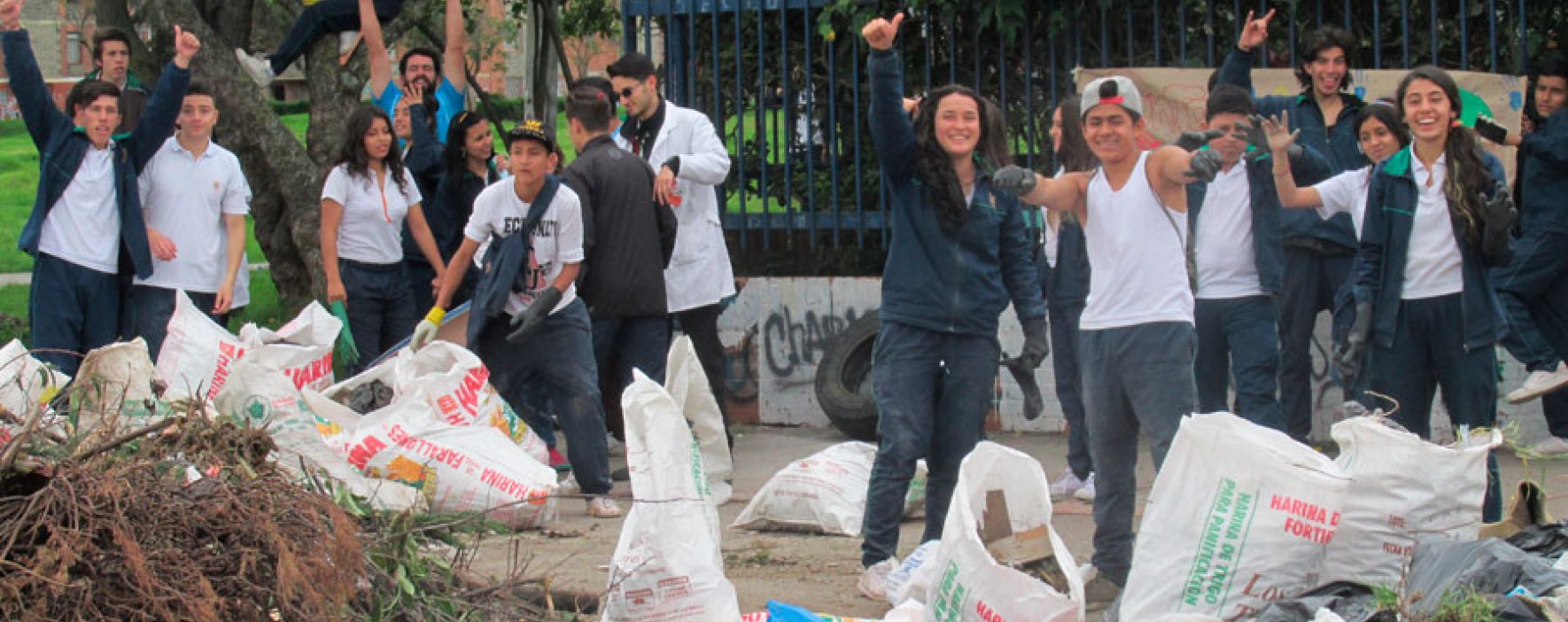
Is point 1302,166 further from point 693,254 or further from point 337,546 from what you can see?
point 337,546

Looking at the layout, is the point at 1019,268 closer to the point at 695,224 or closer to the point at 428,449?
the point at 428,449

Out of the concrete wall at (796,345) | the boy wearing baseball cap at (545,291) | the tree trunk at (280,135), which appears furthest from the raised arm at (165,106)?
the tree trunk at (280,135)

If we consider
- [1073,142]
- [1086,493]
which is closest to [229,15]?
[1073,142]

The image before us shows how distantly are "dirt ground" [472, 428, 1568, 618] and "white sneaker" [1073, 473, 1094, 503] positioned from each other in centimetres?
4

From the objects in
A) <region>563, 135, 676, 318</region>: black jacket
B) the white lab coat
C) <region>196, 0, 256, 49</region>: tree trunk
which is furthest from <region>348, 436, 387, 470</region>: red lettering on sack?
<region>196, 0, 256, 49</region>: tree trunk

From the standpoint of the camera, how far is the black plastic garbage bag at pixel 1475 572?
177 inches

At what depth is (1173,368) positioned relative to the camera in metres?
5.32

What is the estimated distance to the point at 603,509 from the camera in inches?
280

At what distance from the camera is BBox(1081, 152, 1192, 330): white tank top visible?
5.37 m

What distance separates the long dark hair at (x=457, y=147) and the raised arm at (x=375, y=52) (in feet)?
2.78

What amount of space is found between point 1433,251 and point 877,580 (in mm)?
2200

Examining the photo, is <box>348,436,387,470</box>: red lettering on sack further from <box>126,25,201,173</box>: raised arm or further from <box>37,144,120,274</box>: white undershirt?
<box>126,25,201,173</box>: raised arm

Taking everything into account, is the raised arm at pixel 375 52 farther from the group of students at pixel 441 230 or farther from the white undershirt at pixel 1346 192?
the white undershirt at pixel 1346 192

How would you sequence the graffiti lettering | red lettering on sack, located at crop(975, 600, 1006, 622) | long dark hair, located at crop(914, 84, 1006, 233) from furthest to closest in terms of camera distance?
the graffiti lettering → long dark hair, located at crop(914, 84, 1006, 233) → red lettering on sack, located at crop(975, 600, 1006, 622)
